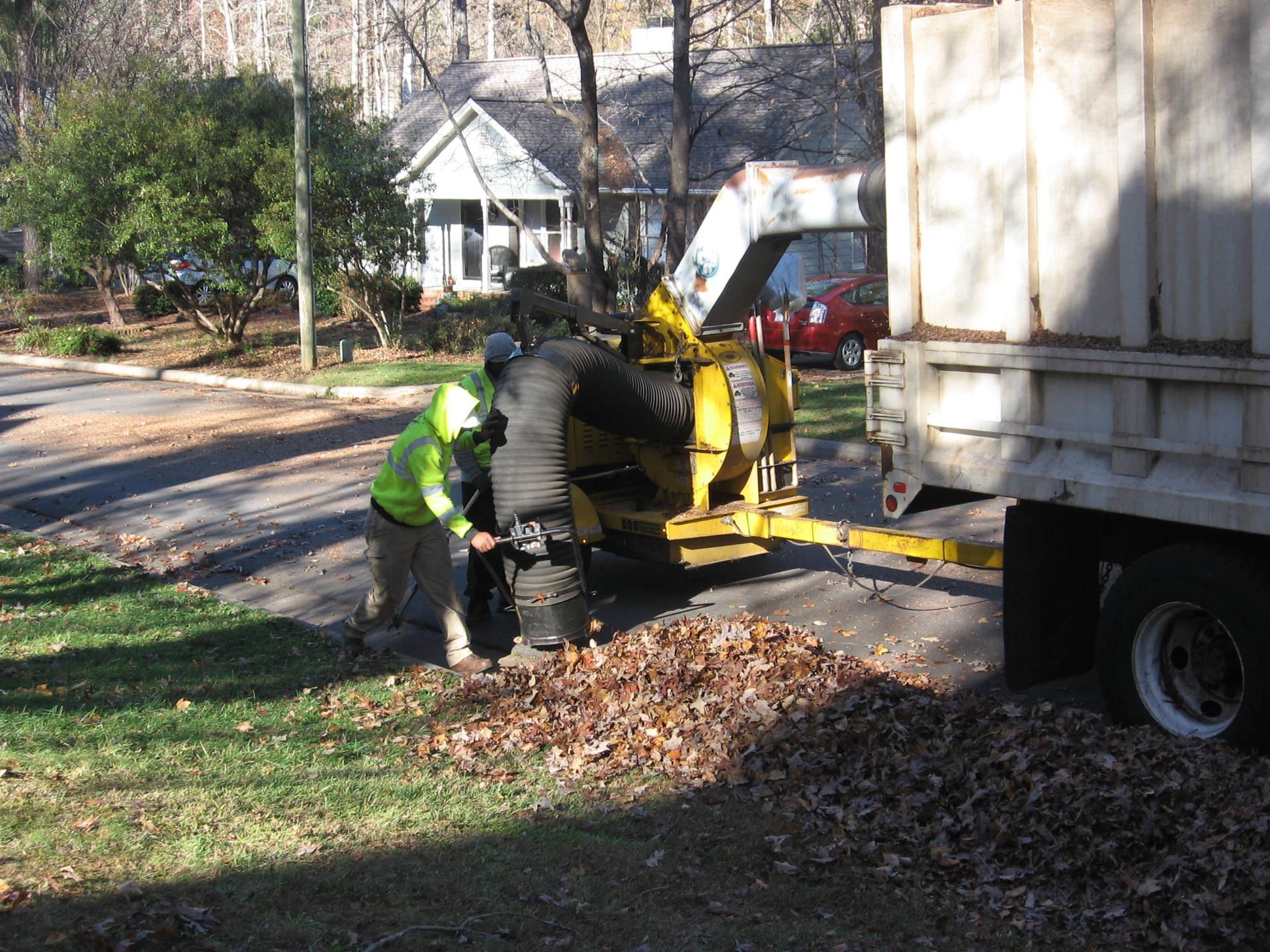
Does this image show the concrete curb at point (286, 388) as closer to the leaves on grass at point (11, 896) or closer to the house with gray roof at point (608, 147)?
the house with gray roof at point (608, 147)

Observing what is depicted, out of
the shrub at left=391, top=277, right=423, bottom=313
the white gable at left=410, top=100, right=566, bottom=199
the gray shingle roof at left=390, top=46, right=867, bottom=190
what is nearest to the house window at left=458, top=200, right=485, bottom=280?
the white gable at left=410, top=100, right=566, bottom=199

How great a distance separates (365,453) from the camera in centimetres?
1544

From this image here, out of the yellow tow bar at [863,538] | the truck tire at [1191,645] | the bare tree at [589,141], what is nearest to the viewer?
the truck tire at [1191,645]

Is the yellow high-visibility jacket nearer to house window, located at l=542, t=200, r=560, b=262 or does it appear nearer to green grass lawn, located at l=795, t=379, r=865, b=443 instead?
green grass lawn, located at l=795, t=379, r=865, b=443

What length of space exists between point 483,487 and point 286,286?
30.3m

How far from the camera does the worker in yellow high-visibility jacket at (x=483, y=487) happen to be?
8430 mm

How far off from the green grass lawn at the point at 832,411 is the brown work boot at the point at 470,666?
6836 mm

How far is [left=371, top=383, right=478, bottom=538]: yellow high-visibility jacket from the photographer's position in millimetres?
7270

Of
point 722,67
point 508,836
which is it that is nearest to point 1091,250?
point 508,836

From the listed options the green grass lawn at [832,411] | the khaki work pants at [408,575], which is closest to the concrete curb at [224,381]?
the green grass lawn at [832,411]

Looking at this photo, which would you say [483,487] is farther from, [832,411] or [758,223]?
[832,411]

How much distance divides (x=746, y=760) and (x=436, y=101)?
35.5 metres

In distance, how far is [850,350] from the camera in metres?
20.8

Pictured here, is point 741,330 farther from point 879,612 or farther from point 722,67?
point 722,67
